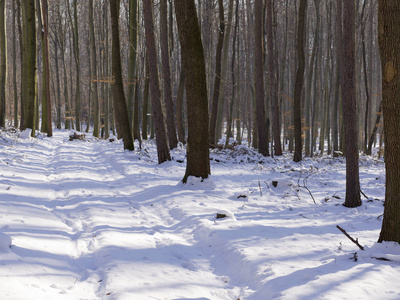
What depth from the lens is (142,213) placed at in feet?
19.6

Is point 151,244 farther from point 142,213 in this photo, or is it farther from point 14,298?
point 14,298

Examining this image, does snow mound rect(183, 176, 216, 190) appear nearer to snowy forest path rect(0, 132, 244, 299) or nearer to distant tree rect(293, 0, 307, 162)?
snowy forest path rect(0, 132, 244, 299)

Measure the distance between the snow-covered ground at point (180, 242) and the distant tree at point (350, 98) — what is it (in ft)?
1.64

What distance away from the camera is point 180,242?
15.4 ft

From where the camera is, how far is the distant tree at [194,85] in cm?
771

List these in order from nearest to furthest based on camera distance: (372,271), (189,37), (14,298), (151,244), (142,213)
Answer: (14,298) < (372,271) < (151,244) < (142,213) < (189,37)

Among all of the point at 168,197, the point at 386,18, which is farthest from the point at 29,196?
the point at 386,18

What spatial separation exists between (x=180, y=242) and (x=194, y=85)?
4262 millimetres

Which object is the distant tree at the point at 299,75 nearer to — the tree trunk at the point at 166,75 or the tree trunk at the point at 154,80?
the tree trunk at the point at 166,75

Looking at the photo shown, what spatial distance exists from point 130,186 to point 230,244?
4157 mm

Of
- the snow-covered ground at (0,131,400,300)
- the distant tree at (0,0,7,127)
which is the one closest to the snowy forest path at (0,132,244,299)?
the snow-covered ground at (0,131,400,300)

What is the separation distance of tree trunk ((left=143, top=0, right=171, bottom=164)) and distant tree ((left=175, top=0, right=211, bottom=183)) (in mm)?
3572

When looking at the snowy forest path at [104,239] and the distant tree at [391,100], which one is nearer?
the snowy forest path at [104,239]

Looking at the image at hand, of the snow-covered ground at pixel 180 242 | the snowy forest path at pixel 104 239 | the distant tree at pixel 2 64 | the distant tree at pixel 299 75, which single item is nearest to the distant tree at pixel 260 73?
the distant tree at pixel 299 75
